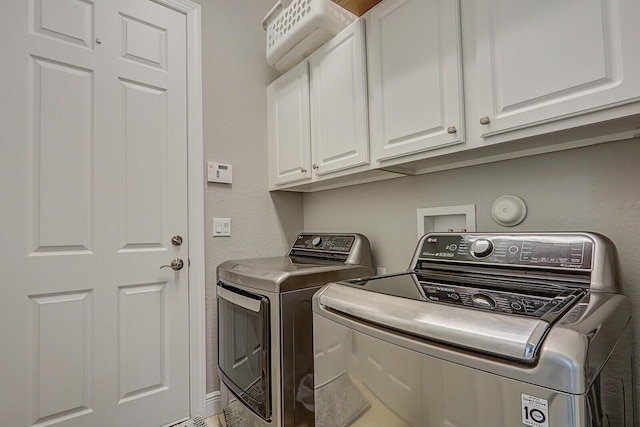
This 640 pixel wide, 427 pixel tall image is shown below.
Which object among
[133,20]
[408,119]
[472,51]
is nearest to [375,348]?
[408,119]

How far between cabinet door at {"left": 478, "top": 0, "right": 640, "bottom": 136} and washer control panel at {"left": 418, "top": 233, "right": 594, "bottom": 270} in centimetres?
37

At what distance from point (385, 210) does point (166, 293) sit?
1.30 meters

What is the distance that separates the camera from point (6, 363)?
1407 mm

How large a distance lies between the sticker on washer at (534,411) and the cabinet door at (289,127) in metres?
1.47

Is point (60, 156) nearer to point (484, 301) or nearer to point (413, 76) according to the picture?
point (413, 76)

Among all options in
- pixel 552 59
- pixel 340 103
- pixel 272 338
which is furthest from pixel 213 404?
pixel 552 59

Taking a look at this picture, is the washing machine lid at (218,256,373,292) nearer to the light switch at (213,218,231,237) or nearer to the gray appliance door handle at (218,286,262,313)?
the gray appliance door handle at (218,286,262,313)

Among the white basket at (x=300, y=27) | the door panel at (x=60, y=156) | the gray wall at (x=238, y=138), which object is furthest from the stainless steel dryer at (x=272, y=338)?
the white basket at (x=300, y=27)

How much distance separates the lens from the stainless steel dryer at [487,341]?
1.93 feet

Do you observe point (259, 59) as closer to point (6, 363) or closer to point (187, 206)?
point (187, 206)

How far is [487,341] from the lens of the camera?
64 cm

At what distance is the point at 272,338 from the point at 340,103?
1.14m

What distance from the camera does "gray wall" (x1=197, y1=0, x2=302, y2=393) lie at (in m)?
2.01

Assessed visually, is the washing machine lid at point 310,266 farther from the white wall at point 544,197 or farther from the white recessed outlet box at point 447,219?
the white recessed outlet box at point 447,219
